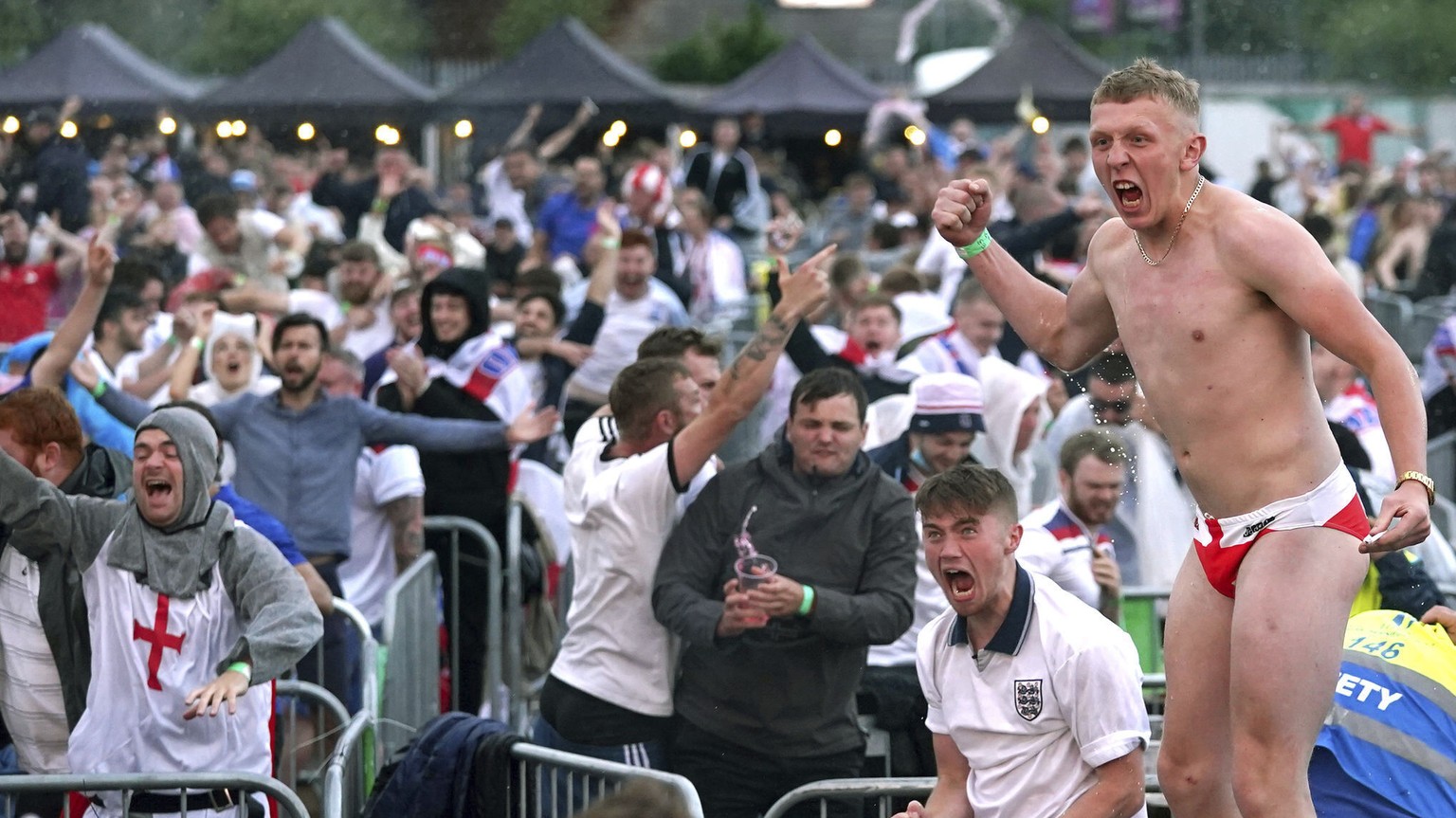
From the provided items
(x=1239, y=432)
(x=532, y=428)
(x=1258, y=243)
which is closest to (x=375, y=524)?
(x=532, y=428)

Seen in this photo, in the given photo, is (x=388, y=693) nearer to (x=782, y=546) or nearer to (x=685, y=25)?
(x=782, y=546)

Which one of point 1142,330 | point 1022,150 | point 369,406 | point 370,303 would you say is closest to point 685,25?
point 1022,150

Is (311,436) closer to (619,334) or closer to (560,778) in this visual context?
(560,778)

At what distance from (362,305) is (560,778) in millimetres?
5832

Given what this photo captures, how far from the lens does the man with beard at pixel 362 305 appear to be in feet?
35.1

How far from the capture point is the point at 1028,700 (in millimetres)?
4766

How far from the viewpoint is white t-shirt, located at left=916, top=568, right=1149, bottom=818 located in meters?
4.68

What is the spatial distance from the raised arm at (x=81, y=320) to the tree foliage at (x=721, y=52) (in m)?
34.3

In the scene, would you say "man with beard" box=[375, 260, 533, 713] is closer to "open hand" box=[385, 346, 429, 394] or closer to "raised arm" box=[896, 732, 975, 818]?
"open hand" box=[385, 346, 429, 394]

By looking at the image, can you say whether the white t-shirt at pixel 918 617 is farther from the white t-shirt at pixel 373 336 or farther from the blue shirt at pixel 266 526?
the white t-shirt at pixel 373 336

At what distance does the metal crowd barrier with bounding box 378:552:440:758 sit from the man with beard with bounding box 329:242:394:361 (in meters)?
2.86

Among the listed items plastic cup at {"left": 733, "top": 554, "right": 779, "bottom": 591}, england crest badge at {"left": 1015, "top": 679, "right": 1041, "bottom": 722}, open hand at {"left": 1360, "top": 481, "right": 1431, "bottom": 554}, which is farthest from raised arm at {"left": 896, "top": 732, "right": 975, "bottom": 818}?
open hand at {"left": 1360, "top": 481, "right": 1431, "bottom": 554}

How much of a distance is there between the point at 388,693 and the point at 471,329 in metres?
2.80

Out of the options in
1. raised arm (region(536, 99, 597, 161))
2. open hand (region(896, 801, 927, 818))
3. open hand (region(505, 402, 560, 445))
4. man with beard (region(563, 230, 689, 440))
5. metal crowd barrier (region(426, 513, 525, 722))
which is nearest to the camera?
open hand (region(896, 801, 927, 818))
